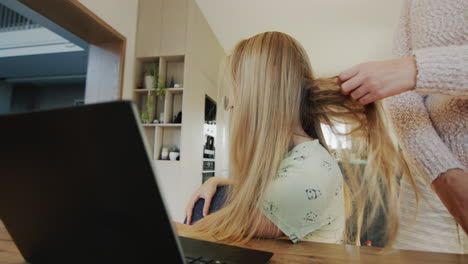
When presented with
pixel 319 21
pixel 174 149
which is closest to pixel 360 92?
pixel 174 149

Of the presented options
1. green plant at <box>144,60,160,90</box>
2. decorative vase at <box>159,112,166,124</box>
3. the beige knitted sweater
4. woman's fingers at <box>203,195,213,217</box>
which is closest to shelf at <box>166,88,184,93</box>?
green plant at <box>144,60,160,90</box>

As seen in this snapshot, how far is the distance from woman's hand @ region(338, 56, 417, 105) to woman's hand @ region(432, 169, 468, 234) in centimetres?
20

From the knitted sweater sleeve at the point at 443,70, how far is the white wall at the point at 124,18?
2.32m

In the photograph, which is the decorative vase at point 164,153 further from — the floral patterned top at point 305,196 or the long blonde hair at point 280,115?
the floral patterned top at point 305,196

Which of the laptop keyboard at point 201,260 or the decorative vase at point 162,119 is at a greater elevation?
the decorative vase at point 162,119

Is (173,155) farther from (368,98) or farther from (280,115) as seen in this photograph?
(368,98)

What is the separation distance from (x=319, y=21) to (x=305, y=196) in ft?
12.5

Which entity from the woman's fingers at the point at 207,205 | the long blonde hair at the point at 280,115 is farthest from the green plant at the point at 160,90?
the woman's fingers at the point at 207,205

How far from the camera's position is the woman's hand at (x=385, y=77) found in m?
0.57

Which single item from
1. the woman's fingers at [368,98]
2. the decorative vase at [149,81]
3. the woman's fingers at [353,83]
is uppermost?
the decorative vase at [149,81]

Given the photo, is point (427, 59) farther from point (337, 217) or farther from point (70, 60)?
point (70, 60)

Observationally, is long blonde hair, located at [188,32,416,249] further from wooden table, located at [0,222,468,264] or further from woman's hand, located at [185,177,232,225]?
wooden table, located at [0,222,468,264]

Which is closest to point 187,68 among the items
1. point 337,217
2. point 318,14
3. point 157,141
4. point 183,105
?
point 183,105

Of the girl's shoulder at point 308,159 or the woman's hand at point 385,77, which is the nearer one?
the woman's hand at point 385,77
